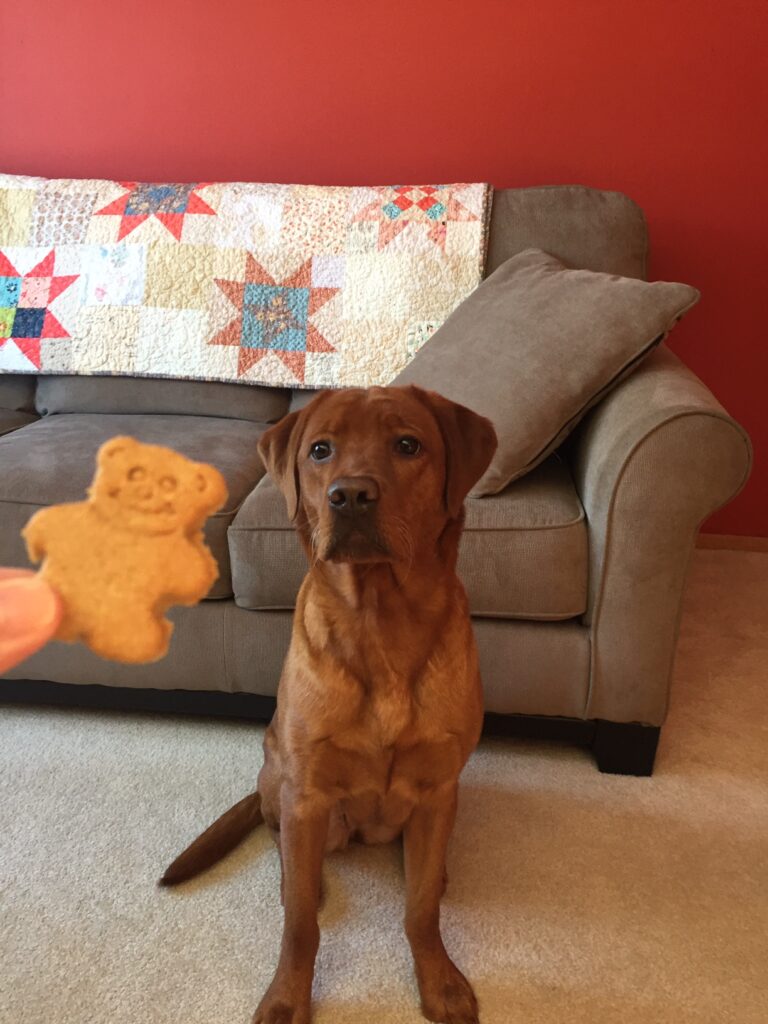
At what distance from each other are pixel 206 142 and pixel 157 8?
1.31ft

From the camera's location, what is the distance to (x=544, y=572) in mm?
1513

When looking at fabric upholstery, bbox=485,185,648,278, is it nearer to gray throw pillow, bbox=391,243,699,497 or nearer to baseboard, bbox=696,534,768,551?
gray throw pillow, bbox=391,243,699,497

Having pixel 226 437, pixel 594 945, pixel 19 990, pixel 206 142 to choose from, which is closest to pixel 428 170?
pixel 206 142

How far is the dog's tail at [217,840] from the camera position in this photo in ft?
4.35

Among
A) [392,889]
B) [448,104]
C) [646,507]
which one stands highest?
[448,104]

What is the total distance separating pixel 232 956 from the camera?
1217 millimetres

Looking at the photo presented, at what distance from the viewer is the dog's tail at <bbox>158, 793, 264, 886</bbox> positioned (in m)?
1.33

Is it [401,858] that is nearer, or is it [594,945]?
[594,945]

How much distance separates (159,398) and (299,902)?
124cm

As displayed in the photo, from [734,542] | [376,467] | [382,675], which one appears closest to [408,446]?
[376,467]

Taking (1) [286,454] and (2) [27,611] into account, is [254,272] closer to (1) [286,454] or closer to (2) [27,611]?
(1) [286,454]

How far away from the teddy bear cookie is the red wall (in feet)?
7.12

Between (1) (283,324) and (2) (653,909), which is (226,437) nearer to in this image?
(1) (283,324)

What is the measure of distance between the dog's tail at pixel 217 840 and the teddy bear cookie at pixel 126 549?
0.82 meters
